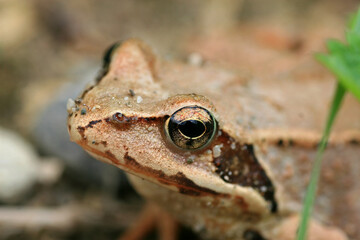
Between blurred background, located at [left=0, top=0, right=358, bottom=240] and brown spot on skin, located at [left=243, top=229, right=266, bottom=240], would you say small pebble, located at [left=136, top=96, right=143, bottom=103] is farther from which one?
brown spot on skin, located at [left=243, top=229, right=266, bottom=240]

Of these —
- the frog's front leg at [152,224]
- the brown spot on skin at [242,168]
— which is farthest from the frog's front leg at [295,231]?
the frog's front leg at [152,224]

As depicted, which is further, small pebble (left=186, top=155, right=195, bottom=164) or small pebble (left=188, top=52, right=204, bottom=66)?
small pebble (left=188, top=52, right=204, bottom=66)

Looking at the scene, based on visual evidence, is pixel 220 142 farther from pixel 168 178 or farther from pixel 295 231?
pixel 295 231

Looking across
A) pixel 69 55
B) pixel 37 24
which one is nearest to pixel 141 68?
pixel 69 55

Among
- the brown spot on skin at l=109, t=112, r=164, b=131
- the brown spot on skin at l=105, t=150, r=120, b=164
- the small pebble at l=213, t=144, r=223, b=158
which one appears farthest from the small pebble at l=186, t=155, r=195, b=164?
the brown spot on skin at l=105, t=150, r=120, b=164

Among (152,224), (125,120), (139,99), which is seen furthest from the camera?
(152,224)

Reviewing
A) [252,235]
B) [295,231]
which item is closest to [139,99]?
[252,235]

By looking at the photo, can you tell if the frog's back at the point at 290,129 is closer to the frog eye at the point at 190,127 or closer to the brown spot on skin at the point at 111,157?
the frog eye at the point at 190,127
